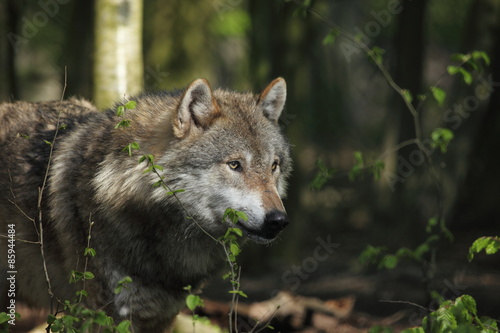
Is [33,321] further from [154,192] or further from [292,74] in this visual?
[292,74]

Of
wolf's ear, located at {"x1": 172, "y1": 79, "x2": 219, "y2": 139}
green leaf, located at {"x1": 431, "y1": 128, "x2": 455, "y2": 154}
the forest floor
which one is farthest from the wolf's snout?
the forest floor

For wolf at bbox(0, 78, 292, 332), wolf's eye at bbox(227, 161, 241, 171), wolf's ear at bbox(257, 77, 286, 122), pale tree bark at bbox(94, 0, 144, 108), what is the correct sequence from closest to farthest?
1. wolf at bbox(0, 78, 292, 332)
2. wolf's eye at bbox(227, 161, 241, 171)
3. wolf's ear at bbox(257, 77, 286, 122)
4. pale tree bark at bbox(94, 0, 144, 108)

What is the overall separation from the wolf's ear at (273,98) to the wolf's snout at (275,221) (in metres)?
1.25

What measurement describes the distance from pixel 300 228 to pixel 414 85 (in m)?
3.61

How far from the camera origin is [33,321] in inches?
327

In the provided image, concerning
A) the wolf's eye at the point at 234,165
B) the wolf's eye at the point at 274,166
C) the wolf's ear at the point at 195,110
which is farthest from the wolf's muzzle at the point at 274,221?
the wolf's ear at the point at 195,110

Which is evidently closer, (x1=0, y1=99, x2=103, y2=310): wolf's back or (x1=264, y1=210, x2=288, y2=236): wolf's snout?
(x1=264, y1=210, x2=288, y2=236): wolf's snout

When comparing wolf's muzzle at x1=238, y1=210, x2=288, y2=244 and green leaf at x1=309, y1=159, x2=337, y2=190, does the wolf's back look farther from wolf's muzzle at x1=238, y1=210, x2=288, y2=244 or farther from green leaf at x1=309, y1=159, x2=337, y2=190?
green leaf at x1=309, y1=159, x2=337, y2=190

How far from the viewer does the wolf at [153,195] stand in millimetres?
5004

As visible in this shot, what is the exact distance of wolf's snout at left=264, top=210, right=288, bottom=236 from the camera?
4.70 metres

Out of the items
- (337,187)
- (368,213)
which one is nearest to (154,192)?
(368,213)

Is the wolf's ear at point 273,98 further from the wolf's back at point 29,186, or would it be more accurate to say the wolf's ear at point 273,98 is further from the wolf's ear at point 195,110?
the wolf's back at point 29,186

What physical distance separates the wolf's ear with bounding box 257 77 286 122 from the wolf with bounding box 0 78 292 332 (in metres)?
0.03

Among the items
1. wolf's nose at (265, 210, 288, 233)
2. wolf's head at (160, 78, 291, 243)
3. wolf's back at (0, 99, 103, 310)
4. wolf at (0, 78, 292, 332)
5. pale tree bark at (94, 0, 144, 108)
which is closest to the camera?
wolf's nose at (265, 210, 288, 233)
